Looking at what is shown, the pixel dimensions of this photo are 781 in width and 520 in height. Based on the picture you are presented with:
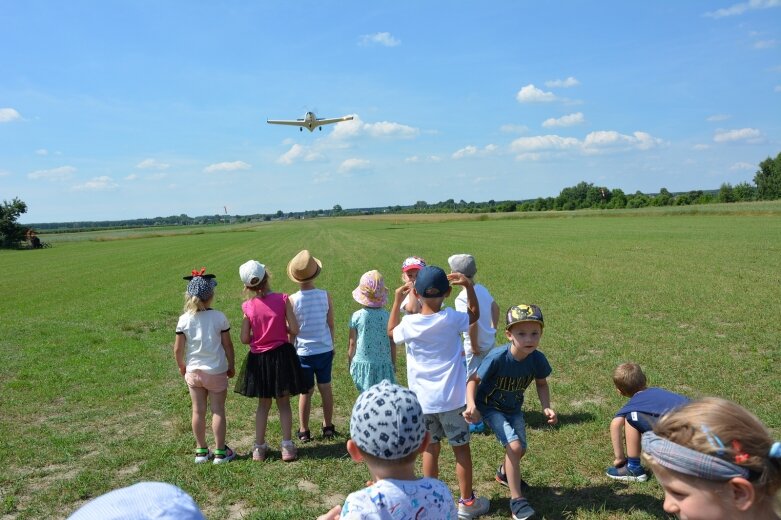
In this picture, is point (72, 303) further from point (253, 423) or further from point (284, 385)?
point (284, 385)

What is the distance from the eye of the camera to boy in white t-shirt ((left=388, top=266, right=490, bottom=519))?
4051 millimetres

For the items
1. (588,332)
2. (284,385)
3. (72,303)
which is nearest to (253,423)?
(284,385)

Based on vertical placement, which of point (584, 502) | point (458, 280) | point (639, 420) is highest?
point (458, 280)

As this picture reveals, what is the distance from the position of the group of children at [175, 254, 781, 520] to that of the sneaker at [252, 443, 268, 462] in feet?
0.04

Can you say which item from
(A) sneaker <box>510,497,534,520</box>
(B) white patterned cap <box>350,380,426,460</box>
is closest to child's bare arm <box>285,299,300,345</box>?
(A) sneaker <box>510,497,534,520</box>

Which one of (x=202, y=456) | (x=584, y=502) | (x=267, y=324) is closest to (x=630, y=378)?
(x=584, y=502)

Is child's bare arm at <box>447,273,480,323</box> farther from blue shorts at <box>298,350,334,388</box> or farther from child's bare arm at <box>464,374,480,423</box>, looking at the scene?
blue shorts at <box>298,350,334,388</box>

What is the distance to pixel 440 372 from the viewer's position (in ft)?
13.5

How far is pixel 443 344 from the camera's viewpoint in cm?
409

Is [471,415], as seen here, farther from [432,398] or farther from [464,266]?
[464,266]

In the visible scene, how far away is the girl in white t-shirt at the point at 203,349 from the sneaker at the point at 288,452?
62 cm

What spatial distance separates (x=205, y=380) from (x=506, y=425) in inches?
116

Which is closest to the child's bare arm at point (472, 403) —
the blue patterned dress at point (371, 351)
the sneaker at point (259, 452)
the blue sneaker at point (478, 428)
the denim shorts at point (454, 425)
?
the denim shorts at point (454, 425)

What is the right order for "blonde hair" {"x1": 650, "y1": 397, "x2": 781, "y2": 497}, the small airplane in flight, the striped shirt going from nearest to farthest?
"blonde hair" {"x1": 650, "y1": 397, "x2": 781, "y2": 497} → the striped shirt → the small airplane in flight
